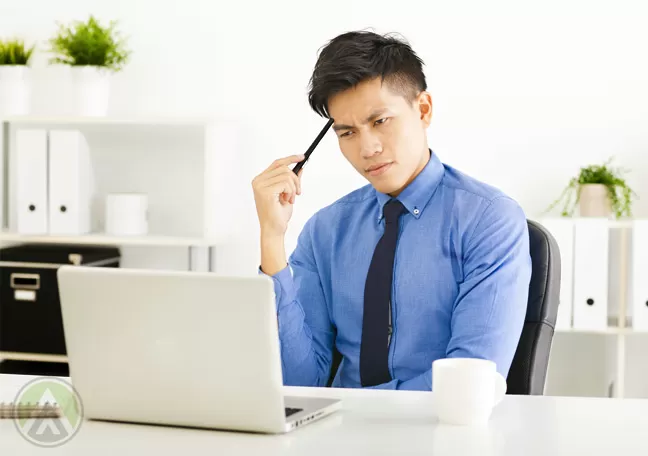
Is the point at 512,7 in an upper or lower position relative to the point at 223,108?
upper

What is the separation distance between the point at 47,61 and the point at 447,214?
239 centimetres

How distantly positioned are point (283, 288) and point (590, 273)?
5.40ft

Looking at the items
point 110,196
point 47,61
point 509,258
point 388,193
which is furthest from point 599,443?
point 47,61

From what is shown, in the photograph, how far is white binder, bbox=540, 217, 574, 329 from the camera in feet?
10.3

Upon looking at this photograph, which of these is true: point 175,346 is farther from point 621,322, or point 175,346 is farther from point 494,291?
point 621,322

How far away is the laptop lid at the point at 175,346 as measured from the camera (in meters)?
1.19

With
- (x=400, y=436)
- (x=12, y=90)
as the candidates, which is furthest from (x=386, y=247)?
(x=12, y=90)

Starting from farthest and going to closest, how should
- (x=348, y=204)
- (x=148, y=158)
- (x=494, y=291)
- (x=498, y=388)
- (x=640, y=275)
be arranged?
1. (x=148, y=158)
2. (x=640, y=275)
3. (x=348, y=204)
4. (x=494, y=291)
5. (x=498, y=388)

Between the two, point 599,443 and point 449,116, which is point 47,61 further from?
point 599,443

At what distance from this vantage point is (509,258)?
1.75 metres

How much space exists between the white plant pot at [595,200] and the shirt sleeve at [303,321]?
1490mm

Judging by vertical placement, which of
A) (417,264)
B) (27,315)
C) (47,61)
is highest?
(47,61)

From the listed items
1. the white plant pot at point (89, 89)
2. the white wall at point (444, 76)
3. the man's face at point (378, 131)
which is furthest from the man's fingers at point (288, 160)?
the white plant pot at point (89, 89)

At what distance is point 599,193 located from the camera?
321 cm
